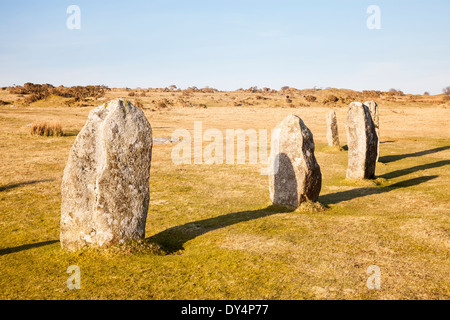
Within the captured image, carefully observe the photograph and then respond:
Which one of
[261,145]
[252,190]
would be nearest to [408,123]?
[261,145]

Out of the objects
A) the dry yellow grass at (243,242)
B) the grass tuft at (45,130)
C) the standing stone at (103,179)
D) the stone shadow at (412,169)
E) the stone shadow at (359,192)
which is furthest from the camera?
the grass tuft at (45,130)

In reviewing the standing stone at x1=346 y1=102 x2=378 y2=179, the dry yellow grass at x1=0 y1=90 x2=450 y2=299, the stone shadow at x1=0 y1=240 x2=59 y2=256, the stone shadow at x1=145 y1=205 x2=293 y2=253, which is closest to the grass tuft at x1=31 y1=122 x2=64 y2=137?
the dry yellow grass at x1=0 y1=90 x2=450 y2=299

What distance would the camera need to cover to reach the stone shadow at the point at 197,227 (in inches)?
362

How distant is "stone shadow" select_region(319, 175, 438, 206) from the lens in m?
13.4

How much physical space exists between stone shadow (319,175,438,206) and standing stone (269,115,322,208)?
1377 millimetres

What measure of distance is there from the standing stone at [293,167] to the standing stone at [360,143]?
4.88 metres

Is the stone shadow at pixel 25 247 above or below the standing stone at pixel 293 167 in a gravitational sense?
below

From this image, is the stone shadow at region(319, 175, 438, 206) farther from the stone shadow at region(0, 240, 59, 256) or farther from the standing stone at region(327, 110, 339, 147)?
the standing stone at region(327, 110, 339, 147)

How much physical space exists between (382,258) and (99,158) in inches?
249

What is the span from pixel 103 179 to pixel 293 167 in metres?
6.02

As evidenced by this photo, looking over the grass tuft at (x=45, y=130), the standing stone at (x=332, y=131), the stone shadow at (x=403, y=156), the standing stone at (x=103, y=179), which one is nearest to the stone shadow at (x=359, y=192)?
the stone shadow at (x=403, y=156)

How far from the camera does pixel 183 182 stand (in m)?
16.2

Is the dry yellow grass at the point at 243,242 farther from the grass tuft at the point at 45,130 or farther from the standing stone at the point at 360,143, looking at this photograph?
the grass tuft at the point at 45,130
